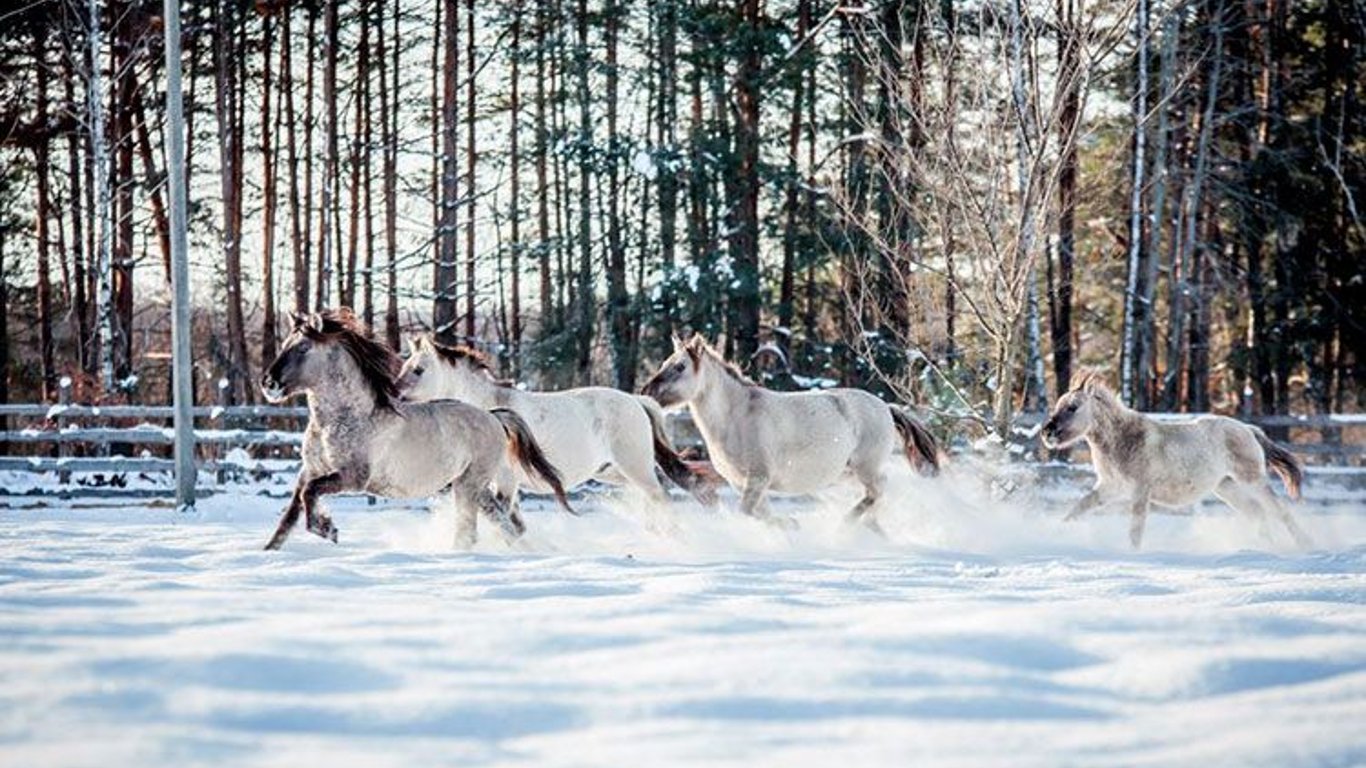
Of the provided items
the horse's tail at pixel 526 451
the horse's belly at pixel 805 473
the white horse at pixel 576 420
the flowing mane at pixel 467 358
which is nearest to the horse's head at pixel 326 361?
the horse's tail at pixel 526 451

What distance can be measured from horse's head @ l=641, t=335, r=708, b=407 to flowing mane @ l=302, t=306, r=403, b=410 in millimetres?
2689

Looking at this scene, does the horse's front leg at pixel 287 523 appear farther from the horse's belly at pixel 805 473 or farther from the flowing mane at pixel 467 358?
the horse's belly at pixel 805 473

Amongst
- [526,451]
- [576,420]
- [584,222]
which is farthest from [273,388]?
[584,222]

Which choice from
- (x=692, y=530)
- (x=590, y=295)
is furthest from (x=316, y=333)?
(x=590, y=295)

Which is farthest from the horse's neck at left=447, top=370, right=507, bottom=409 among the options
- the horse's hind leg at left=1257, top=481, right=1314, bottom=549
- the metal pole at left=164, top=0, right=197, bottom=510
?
the horse's hind leg at left=1257, top=481, right=1314, bottom=549

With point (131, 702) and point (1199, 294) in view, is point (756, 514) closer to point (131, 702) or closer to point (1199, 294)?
point (131, 702)

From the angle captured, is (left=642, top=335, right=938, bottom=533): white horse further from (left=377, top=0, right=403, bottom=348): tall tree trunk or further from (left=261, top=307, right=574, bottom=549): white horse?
(left=377, top=0, right=403, bottom=348): tall tree trunk

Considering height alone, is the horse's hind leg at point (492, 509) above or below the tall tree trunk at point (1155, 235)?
below

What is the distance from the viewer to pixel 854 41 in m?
22.0

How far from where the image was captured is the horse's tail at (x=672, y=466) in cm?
988

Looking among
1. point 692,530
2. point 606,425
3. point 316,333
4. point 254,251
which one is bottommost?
point 692,530

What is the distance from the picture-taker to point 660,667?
3.47m

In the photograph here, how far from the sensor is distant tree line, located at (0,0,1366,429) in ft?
72.6

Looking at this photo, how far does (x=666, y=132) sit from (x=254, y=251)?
11.4m
